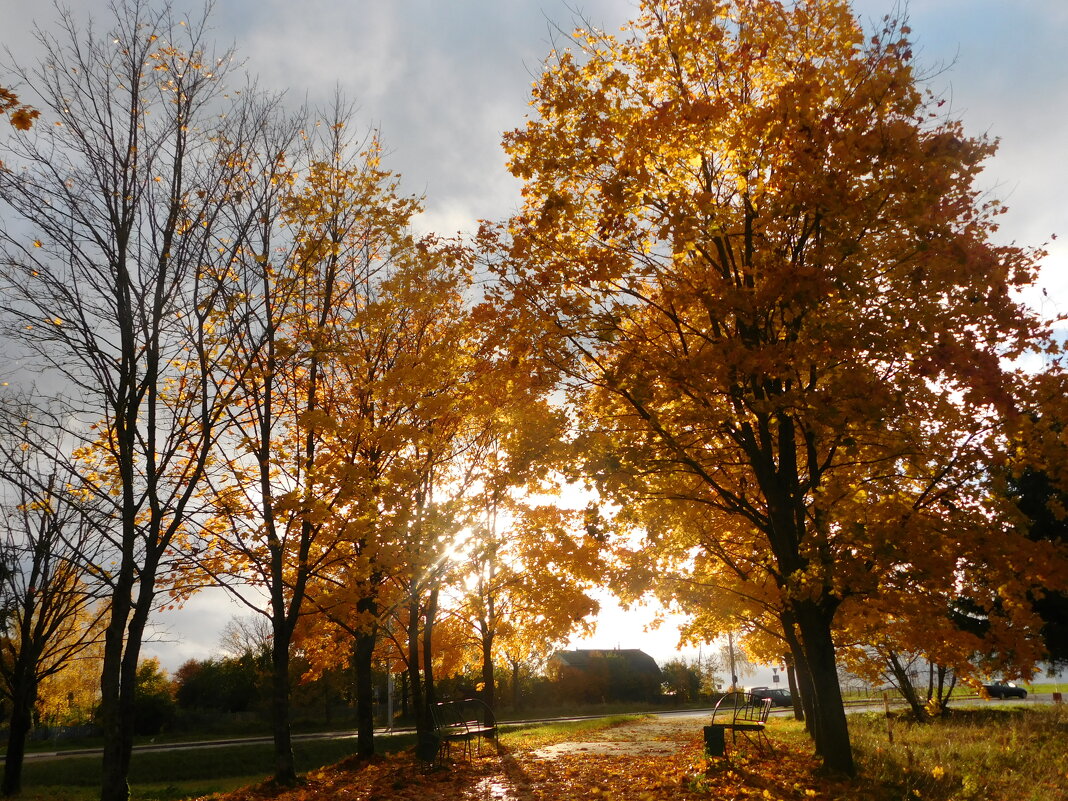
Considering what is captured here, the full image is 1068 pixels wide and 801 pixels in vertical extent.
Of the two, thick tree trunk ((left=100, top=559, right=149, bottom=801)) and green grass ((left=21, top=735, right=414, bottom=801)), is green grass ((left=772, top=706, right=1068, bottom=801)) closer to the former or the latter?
thick tree trunk ((left=100, top=559, right=149, bottom=801))

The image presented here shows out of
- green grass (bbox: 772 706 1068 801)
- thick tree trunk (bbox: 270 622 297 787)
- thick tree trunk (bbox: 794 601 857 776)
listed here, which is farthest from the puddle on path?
green grass (bbox: 772 706 1068 801)

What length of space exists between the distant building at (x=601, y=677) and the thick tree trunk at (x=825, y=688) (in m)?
34.5

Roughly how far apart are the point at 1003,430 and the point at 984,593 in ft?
6.23

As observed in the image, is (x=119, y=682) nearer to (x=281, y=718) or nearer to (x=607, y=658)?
(x=281, y=718)

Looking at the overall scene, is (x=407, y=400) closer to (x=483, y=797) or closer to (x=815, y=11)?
(x=483, y=797)

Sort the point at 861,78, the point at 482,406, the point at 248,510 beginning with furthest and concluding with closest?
the point at 482,406
the point at 248,510
the point at 861,78

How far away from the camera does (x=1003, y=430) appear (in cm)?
685

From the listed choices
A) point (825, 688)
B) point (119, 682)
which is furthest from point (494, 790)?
point (119, 682)

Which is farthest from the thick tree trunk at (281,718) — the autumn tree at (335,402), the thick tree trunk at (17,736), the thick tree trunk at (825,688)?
the thick tree trunk at (825,688)

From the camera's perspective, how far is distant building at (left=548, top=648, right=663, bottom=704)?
4278 centimetres

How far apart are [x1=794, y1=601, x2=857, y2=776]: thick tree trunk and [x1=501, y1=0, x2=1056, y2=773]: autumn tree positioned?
0.03 metres

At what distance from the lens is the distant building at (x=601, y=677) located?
140 feet

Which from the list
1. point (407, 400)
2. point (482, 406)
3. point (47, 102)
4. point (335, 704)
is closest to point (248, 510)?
point (407, 400)

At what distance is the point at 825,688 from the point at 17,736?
15785mm
